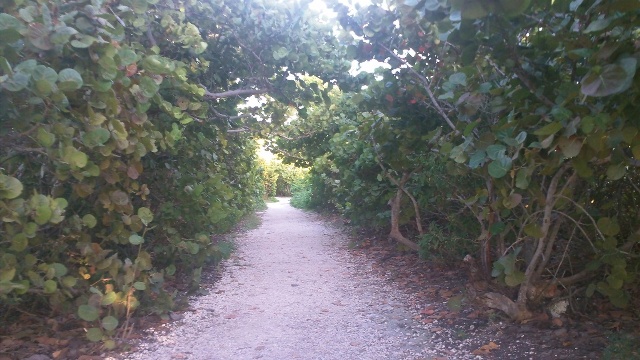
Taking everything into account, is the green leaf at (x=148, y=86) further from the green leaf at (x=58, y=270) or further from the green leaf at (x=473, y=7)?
the green leaf at (x=473, y=7)

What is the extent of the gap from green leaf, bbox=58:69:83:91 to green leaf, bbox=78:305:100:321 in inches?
69.4

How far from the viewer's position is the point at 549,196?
3.65 m

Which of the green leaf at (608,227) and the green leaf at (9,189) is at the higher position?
the green leaf at (9,189)

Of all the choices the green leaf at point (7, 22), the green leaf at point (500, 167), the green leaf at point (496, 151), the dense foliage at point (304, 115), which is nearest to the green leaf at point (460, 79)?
the dense foliage at point (304, 115)

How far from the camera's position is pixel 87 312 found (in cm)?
382

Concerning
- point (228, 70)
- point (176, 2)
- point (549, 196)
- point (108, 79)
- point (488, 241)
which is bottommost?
point (488, 241)

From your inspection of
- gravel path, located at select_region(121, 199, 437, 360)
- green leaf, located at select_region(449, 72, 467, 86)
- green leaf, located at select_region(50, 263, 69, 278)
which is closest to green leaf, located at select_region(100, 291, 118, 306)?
green leaf, located at select_region(50, 263, 69, 278)

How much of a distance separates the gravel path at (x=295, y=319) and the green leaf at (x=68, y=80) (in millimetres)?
2379

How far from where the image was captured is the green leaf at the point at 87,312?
12.5 ft

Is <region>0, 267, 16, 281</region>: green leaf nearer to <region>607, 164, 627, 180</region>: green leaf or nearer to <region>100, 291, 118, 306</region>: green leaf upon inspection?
<region>100, 291, 118, 306</region>: green leaf

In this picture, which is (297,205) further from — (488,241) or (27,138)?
(27,138)

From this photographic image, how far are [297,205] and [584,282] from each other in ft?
62.3

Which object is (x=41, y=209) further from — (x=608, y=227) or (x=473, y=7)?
(x=608, y=227)

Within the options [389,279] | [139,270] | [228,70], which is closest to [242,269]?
[389,279]
